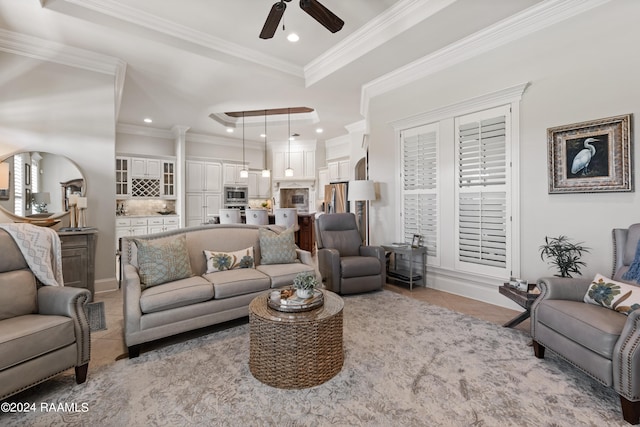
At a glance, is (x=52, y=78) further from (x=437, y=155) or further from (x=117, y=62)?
(x=437, y=155)

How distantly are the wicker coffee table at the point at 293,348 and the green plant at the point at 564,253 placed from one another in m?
2.25

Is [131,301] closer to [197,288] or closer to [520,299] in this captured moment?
[197,288]

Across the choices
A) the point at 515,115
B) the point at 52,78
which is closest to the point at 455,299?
the point at 515,115

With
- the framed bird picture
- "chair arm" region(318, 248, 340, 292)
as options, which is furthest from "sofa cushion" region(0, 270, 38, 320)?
the framed bird picture

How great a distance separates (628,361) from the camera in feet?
5.14

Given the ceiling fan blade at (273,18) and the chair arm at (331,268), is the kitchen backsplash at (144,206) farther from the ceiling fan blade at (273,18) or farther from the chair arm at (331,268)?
the ceiling fan blade at (273,18)

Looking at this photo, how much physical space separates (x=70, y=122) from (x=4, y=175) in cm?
94

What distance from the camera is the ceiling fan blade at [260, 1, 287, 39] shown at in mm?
2443

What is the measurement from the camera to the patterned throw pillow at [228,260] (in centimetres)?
303

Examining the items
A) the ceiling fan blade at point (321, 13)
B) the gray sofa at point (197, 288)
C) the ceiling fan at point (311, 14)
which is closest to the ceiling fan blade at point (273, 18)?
the ceiling fan at point (311, 14)

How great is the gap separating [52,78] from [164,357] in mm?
3819

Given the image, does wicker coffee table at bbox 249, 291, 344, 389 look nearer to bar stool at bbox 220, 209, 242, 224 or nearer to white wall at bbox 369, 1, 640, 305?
white wall at bbox 369, 1, 640, 305

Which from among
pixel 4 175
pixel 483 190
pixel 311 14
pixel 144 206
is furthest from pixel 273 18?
pixel 144 206

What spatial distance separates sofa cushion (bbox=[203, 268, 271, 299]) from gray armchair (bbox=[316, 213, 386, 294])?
1.09 meters
